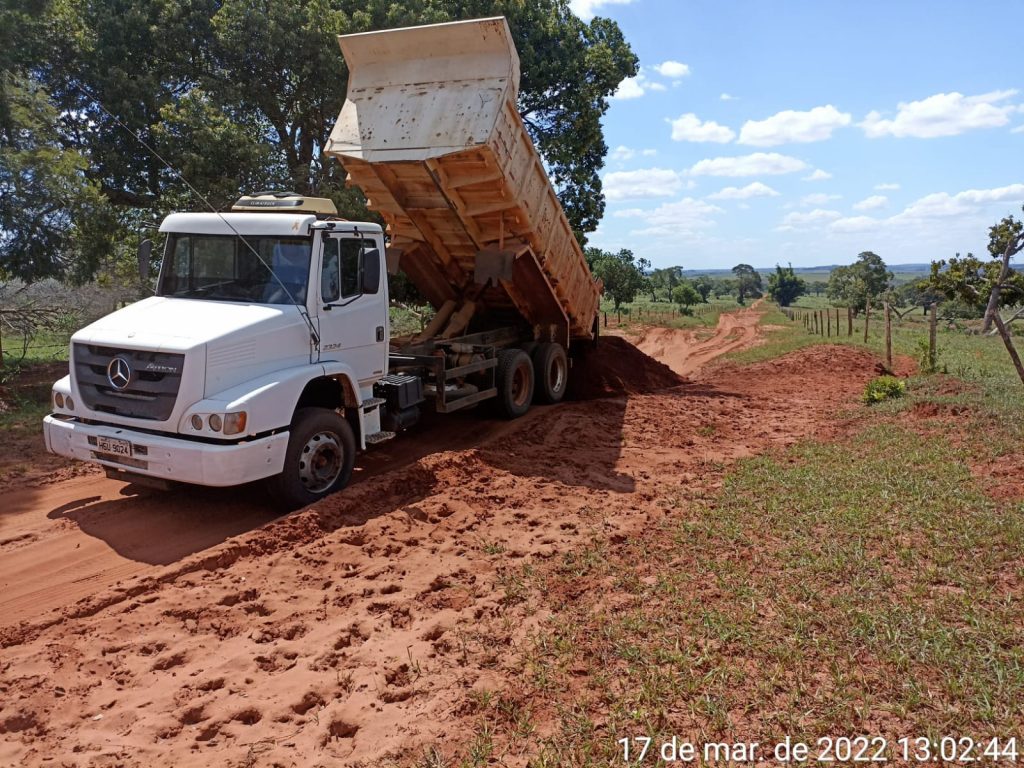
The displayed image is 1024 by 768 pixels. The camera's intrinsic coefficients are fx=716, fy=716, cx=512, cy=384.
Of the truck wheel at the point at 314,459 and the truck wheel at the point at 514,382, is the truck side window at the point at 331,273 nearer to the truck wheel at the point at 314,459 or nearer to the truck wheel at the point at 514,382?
the truck wheel at the point at 314,459

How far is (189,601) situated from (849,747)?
4125mm

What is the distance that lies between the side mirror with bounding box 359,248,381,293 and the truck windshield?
0.65m

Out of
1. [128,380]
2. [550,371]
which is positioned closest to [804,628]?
[128,380]

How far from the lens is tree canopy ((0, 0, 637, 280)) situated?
14477mm

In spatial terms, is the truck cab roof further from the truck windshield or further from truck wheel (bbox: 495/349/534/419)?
truck wheel (bbox: 495/349/534/419)

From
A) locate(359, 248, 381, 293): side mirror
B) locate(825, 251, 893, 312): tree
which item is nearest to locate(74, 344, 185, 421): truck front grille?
locate(359, 248, 381, 293): side mirror

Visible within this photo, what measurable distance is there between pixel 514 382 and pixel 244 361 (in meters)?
5.15

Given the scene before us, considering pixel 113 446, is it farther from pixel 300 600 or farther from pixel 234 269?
pixel 300 600

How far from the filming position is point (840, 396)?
13.0 meters

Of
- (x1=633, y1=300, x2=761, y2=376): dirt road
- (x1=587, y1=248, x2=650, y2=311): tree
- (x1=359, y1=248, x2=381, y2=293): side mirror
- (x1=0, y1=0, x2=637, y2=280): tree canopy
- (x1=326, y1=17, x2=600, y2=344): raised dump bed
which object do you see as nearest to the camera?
(x1=359, y1=248, x2=381, y2=293): side mirror

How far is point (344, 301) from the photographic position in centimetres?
726

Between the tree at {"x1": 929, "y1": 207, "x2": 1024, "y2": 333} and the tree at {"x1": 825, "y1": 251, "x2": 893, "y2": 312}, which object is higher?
the tree at {"x1": 825, "y1": 251, "x2": 893, "y2": 312}

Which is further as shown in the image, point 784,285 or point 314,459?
point 784,285

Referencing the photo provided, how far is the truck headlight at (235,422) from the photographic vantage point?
19.1ft
